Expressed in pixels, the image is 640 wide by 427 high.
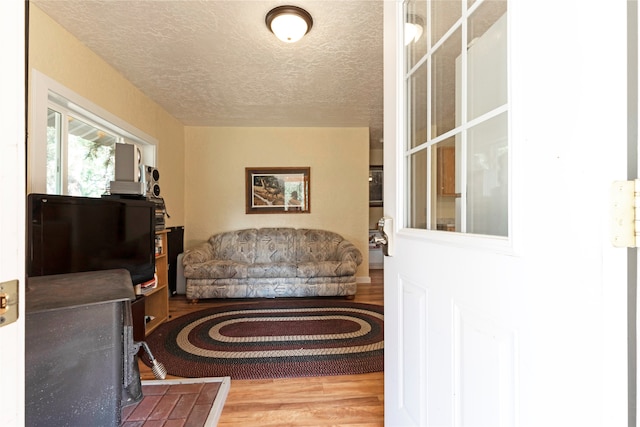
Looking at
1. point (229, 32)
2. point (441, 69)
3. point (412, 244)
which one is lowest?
point (412, 244)

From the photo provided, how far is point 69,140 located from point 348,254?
→ 9.90 feet

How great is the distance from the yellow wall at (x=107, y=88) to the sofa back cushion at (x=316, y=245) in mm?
1799

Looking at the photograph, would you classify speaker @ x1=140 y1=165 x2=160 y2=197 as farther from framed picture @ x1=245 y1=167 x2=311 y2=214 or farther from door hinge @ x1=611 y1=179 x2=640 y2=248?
door hinge @ x1=611 y1=179 x2=640 y2=248

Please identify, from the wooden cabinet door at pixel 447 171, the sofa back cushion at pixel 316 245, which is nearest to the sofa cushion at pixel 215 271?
the sofa back cushion at pixel 316 245

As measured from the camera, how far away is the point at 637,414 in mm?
413

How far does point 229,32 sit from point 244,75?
2.12 feet

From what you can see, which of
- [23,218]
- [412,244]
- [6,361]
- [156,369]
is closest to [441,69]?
[412,244]

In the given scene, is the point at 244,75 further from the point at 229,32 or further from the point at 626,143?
the point at 626,143

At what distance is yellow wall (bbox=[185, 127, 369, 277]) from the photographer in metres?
4.38

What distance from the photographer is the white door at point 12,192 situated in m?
0.42

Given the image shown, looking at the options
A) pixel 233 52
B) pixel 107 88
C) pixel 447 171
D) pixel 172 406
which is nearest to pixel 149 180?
pixel 107 88

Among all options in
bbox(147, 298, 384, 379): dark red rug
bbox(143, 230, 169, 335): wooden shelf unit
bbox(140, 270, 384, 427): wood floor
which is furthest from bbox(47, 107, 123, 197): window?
bbox(140, 270, 384, 427): wood floor

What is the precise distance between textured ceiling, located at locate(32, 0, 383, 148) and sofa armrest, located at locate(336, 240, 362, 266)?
181 centimetres

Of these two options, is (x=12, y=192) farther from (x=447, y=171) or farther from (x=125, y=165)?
(x=125, y=165)
